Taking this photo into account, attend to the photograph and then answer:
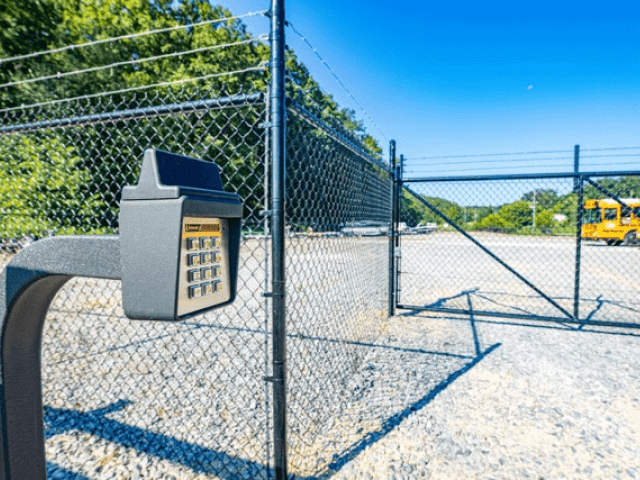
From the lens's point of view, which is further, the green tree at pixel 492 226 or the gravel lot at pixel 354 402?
the green tree at pixel 492 226

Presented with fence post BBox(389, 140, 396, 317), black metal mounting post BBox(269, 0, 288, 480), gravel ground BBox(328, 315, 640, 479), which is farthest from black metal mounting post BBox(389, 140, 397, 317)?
black metal mounting post BBox(269, 0, 288, 480)

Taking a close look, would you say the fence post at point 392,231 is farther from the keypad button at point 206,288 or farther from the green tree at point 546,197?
the keypad button at point 206,288

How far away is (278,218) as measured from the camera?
1.60m

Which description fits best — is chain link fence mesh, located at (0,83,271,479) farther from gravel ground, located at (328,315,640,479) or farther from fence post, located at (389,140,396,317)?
fence post, located at (389,140,396,317)

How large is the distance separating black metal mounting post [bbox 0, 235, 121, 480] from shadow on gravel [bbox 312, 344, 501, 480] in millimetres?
1361

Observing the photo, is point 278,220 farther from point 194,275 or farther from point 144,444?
point 144,444

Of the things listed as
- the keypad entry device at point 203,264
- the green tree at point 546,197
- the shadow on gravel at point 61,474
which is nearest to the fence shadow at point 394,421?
the shadow on gravel at point 61,474

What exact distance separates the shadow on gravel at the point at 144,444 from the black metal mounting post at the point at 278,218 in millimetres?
434

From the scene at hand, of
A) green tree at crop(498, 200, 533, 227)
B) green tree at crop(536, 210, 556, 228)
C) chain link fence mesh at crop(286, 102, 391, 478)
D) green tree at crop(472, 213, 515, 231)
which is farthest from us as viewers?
green tree at crop(536, 210, 556, 228)

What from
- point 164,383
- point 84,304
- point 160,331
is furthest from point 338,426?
point 84,304

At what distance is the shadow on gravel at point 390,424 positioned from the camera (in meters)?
2.04

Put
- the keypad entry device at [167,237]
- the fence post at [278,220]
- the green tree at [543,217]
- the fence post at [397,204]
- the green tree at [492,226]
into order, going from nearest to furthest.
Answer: the keypad entry device at [167,237]
the fence post at [278,220]
the fence post at [397,204]
the green tree at [492,226]
the green tree at [543,217]

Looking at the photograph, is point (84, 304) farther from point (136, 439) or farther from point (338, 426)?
point (338, 426)

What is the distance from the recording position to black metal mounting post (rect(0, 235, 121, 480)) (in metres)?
0.84
